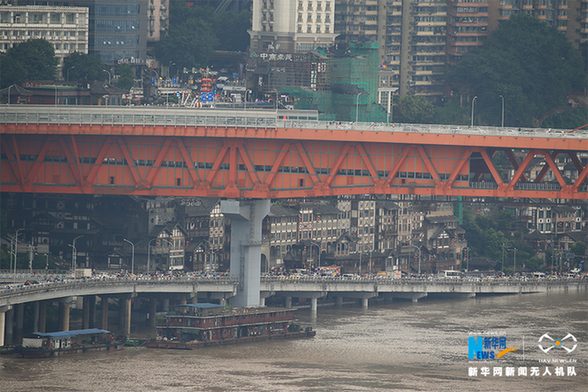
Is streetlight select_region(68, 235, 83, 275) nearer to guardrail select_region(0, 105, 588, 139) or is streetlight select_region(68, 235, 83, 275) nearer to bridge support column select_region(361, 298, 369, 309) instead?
guardrail select_region(0, 105, 588, 139)

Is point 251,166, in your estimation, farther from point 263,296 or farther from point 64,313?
point 263,296

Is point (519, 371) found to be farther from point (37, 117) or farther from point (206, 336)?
point (37, 117)

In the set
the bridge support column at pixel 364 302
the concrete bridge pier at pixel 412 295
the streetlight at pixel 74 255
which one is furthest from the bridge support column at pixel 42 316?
the concrete bridge pier at pixel 412 295

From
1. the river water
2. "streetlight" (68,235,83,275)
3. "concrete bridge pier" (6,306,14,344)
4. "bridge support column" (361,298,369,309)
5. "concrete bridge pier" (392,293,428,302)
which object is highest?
"streetlight" (68,235,83,275)

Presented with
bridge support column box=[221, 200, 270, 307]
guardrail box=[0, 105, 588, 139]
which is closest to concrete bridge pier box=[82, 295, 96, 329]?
bridge support column box=[221, 200, 270, 307]

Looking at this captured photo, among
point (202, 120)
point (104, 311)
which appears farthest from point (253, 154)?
point (104, 311)

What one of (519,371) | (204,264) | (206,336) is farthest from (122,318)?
(519,371)
